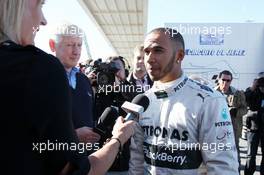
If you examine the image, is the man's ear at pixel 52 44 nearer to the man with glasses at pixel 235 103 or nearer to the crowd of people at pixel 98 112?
the crowd of people at pixel 98 112

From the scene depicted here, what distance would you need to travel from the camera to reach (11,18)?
1108mm

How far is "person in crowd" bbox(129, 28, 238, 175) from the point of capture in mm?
1893

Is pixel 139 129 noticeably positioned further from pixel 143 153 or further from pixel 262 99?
pixel 262 99

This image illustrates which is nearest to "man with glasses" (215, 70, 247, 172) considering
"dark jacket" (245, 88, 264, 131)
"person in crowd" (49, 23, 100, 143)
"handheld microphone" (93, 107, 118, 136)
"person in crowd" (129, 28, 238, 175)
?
"dark jacket" (245, 88, 264, 131)

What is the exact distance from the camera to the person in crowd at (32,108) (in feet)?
3.27

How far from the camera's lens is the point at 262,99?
5.81 meters

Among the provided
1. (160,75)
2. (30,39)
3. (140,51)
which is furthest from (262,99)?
(30,39)

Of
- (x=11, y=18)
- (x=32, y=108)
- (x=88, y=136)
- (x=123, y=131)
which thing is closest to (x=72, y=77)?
(x=88, y=136)

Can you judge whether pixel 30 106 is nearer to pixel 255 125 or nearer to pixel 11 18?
pixel 11 18

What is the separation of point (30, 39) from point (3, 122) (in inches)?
12.8

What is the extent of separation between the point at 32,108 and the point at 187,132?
1.14m

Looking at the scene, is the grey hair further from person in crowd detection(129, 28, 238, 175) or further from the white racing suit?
the white racing suit

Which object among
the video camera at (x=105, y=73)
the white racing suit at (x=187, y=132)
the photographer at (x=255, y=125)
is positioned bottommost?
the photographer at (x=255, y=125)

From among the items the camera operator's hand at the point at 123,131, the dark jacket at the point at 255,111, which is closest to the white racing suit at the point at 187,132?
the camera operator's hand at the point at 123,131
